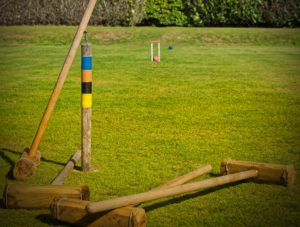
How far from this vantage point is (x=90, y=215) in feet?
13.9

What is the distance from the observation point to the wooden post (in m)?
5.73

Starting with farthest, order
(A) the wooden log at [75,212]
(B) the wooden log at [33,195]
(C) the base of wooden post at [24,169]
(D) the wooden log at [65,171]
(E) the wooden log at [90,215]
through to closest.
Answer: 1. (C) the base of wooden post at [24,169]
2. (D) the wooden log at [65,171]
3. (B) the wooden log at [33,195]
4. (A) the wooden log at [75,212]
5. (E) the wooden log at [90,215]

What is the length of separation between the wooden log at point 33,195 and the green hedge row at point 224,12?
69.0 ft

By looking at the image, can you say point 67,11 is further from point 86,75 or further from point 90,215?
point 90,215

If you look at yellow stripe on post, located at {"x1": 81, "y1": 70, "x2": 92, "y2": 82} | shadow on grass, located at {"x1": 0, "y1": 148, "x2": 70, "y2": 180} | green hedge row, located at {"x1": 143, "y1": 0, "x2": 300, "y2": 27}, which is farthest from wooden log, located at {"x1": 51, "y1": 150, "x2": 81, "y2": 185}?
green hedge row, located at {"x1": 143, "y1": 0, "x2": 300, "y2": 27}

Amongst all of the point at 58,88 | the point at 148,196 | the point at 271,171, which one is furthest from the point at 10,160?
the point at 271,171

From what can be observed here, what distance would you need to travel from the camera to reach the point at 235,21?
2533 centimetres

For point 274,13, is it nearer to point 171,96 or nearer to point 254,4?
point 254,4

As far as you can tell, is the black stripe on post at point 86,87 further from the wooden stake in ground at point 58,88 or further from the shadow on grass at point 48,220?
the shadow on grass at point 48,220

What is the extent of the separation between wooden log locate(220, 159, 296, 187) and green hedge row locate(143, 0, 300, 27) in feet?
65.1

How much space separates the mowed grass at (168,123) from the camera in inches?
195

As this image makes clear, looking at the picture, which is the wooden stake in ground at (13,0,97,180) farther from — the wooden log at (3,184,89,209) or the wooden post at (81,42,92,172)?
the wooden log at (3,184,89,209)

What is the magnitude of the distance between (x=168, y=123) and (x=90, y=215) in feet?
14.4

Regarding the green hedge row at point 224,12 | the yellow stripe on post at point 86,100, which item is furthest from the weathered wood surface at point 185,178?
the green hedge row at point 224,12
